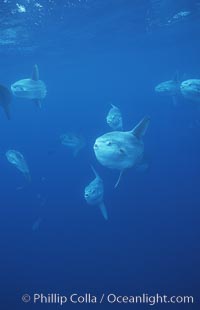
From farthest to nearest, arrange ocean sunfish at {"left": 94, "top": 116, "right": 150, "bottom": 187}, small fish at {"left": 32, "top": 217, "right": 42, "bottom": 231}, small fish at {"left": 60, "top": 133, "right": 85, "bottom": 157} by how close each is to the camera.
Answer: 1. small fish at {"left": 32, "top": 217, "right": 42, "bottom": 231}
2. small fish at {"left": 60, "top": 133, "right": 85, "bottom": 157}
3. ocean sunfish at {"left": 94, "top": 116, "right": 150, "bottom": 187}

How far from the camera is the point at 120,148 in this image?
6230 mm

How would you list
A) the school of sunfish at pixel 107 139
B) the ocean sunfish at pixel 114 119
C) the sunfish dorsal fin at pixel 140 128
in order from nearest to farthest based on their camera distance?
the school of sunfish at pixel 107 139 → the sunfish dorsal fin at pixel 140 128 → the ocean sunfish at pixel 114 119

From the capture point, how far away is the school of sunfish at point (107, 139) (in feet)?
20.5

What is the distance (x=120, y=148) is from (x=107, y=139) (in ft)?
1.02

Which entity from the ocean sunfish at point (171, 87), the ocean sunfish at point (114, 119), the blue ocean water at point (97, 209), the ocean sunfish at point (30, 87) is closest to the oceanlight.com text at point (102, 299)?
the blue ocean water at point (97, 209)

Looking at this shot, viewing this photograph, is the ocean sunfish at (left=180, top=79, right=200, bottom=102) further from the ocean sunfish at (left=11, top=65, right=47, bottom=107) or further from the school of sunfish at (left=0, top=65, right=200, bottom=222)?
the ocean sunfish at (left=11, top=65, right=47, bottom=107)

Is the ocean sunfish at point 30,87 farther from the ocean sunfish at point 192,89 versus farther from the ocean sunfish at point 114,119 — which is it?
the ocean sunfish at point 192,89

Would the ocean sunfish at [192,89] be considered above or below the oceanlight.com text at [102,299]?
above

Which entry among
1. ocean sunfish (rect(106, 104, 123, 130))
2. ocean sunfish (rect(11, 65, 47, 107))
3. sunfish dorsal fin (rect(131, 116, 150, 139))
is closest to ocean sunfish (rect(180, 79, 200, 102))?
ocean sunfish (rect(106, 104, 123, 130))

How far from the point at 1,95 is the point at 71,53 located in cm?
3082

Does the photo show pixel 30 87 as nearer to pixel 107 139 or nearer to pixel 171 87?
pixel 107 139

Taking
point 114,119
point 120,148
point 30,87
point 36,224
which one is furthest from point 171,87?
point 120,148

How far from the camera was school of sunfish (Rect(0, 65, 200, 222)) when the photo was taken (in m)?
6.25

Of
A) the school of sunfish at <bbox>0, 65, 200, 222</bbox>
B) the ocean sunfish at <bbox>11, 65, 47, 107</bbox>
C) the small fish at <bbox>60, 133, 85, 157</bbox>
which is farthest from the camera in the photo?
the small fish at <bbox>60, 133, 85, 157</bbox>
